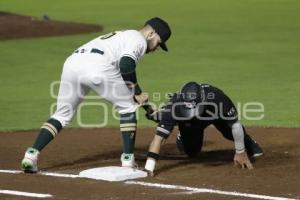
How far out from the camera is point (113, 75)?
27.2 feet

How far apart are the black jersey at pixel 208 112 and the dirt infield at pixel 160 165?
50 centimetres

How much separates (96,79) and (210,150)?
248 cm

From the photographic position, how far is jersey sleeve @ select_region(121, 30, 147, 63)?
320 inches

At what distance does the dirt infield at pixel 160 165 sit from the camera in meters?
7.41

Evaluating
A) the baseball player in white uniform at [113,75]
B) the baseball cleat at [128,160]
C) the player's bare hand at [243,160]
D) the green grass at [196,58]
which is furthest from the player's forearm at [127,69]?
the green grass at [196,58]

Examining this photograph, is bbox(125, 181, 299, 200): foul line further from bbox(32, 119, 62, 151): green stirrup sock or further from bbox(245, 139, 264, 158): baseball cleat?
bbox(245, 139, 264, 158): baseball cleat

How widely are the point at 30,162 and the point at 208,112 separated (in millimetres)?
1900

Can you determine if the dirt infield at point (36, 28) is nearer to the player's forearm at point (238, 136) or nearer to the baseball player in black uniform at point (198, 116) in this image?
the baseball player in black uniform at point (198, 116)

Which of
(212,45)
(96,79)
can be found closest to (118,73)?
(96,79)

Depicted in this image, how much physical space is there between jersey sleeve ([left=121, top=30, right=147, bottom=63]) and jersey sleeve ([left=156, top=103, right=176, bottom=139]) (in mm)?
610

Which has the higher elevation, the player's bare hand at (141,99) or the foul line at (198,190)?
the player's bare hand at (141,99)

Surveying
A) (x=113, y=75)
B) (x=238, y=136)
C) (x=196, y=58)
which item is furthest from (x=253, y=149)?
(x=196, y=58)

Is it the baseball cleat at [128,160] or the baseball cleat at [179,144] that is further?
→ the baseball cleat at [179,144]

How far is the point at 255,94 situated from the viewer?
48.9 feet
